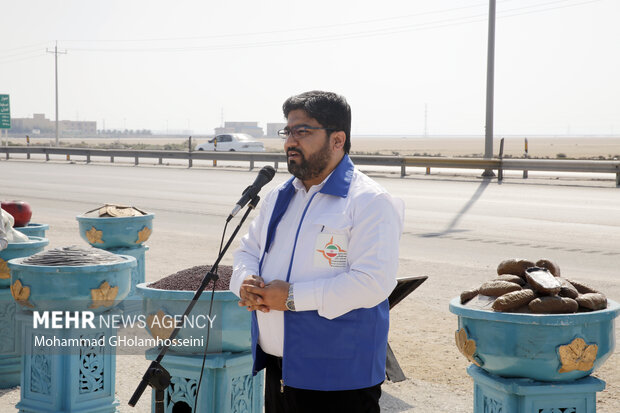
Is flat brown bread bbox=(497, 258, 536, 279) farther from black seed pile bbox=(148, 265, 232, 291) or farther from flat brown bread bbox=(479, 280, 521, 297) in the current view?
black seed pile bbox=(148, 265, 232, 291)

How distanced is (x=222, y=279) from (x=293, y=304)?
1580 mm

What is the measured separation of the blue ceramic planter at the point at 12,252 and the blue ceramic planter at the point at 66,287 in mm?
891

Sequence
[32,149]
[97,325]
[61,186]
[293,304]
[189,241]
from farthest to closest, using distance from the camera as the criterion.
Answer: [32,149] < [61,186] < [189,241] < [97,325] < [293,304]

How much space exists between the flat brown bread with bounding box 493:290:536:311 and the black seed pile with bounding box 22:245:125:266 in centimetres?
254

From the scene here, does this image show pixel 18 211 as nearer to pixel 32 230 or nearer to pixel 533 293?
pixel 32 230

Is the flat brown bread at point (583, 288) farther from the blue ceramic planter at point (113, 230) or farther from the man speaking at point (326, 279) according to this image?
the blue ceramic planter at point (113, 230)

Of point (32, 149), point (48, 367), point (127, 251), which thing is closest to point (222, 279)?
point (48, 367)

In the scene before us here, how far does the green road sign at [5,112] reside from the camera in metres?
48.1

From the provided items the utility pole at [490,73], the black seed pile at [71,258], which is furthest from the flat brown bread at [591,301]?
the utility pole at [490,73]

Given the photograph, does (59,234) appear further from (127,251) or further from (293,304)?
(293,304)

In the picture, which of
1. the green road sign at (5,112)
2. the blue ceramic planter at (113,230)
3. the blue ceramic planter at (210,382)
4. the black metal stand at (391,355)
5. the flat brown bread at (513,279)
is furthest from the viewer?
the green road sign at (5,112)

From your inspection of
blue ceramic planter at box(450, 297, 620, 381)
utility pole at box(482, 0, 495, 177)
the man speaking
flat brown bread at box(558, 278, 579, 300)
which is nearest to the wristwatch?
the man speaking

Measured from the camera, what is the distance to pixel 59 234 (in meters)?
13.5

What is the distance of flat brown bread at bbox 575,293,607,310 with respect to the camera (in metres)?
3.50
